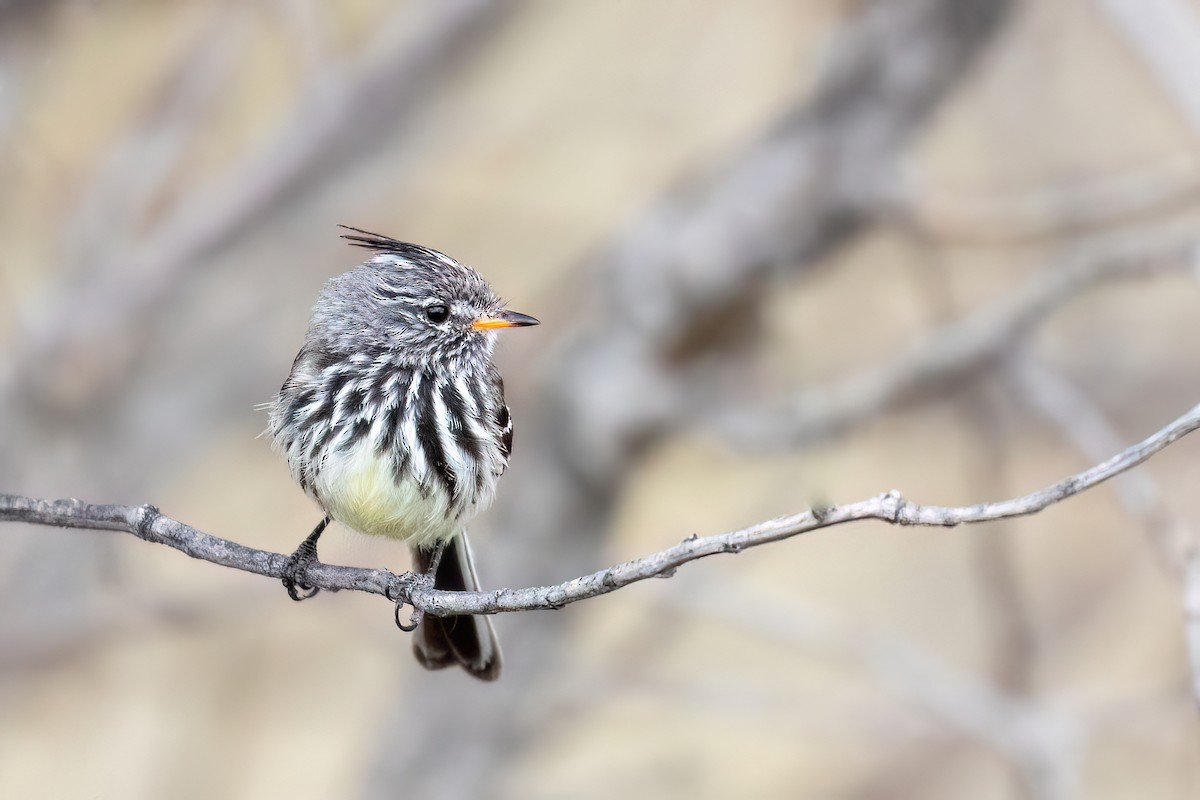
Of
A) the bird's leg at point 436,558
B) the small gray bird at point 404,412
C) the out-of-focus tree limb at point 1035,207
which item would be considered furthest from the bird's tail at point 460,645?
the out-of-focus tree limb at point 1035,207

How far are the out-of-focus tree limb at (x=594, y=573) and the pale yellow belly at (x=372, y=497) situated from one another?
27 cm

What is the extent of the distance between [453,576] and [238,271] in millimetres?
2851

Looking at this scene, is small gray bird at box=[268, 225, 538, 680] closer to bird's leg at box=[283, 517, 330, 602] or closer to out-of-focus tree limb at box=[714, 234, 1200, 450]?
bird's leg at box=[283, 517, 330, 602]

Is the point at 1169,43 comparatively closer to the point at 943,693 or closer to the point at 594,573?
the point at 943,693

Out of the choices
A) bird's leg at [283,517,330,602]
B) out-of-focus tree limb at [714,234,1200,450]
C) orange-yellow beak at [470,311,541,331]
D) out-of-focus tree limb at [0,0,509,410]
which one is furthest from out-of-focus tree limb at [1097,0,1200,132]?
bird's leg at [283,517,330,602]

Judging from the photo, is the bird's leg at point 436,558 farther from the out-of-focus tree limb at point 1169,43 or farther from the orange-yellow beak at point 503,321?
the out-of-focus tree limb at point 1169,43

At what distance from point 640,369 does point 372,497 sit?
2.84 meters

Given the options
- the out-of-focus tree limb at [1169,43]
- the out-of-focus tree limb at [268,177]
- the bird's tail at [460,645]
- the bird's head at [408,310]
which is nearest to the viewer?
the bird's head at [408,310]

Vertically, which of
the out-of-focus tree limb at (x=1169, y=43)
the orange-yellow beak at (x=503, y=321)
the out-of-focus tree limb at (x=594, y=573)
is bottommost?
the out-of-focus tree limb at (x=594, y=573)

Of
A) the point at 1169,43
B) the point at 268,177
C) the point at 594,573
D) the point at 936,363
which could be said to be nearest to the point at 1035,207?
the point at 936,363

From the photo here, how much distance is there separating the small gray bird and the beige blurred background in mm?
2315

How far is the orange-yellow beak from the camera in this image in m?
3.07

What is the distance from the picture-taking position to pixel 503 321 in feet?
10.3

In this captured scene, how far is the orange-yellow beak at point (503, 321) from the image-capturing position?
3074 mm
